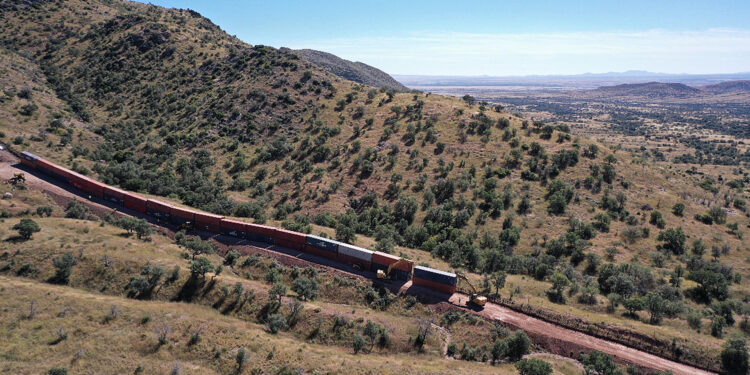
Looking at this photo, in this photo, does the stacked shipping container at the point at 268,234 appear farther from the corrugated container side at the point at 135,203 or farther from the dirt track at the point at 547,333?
the dirt track at the point at 547,333

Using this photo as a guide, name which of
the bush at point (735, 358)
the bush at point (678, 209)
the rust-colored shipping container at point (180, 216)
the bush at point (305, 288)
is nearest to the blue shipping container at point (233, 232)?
the rust-colored shipping container at point (180, 216)

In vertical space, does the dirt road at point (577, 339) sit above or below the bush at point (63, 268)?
below

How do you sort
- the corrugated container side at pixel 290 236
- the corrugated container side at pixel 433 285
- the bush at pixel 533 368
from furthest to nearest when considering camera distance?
the corrugated container side at pixel 290 236 → the corrugated container side at pixel 433 285 → the bush at pixel 533 368

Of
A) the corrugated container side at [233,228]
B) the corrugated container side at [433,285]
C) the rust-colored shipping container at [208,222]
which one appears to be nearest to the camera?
the corrugated container side at [433,285]

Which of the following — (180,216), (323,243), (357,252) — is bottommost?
(357,252)

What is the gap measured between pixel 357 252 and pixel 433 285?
1116cm

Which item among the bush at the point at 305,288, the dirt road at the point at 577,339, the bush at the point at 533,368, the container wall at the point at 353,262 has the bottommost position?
the dirt road at the point at 577,339

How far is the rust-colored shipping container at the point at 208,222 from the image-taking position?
193ft

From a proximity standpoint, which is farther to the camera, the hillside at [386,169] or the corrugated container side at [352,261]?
the hillside at [386,169]

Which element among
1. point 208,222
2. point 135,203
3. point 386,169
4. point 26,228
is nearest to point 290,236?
point 208,222

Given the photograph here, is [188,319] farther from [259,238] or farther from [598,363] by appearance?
[598,363]

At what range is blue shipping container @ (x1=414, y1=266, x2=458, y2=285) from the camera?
148 ft

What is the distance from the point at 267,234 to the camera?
5600 cm

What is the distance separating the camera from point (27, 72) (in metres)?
115
